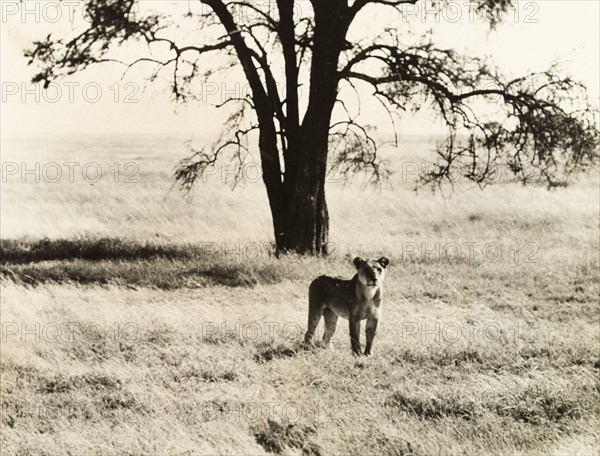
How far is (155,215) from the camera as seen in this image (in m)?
7.15

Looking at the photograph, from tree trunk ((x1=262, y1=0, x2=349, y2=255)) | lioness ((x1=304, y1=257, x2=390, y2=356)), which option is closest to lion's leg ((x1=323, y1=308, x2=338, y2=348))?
lioness ((x1=304, y1=257, x2=390, y2=356))

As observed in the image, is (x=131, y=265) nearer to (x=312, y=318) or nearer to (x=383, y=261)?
(x=312, y=318)

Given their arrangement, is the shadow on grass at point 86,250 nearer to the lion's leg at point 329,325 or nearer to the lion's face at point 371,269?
the lion's leg at point 329,325

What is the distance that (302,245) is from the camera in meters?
6.64

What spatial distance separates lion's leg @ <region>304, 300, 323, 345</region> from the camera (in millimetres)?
5527

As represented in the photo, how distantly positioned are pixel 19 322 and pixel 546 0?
5.45 metres

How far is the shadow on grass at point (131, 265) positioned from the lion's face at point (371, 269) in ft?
3.48

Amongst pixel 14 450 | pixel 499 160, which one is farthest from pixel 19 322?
pixel 499 160

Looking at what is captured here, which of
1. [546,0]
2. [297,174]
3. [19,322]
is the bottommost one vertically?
[19,322]

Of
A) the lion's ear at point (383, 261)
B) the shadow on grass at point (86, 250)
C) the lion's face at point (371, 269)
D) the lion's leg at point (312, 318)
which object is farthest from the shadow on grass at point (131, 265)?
the lion's ear at point (383, 261)

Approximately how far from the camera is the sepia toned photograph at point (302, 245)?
202 inches

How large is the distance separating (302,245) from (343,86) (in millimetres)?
1564

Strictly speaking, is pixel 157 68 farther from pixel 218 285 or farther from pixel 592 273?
pixel 592 273

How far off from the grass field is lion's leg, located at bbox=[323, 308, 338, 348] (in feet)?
0.26
